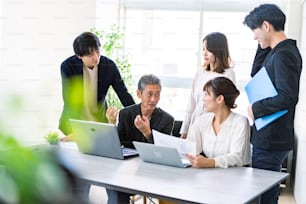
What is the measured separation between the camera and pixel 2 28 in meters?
3.91

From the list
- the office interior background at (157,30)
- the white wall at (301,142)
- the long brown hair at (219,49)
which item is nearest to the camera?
the long brown hair at (219,49)

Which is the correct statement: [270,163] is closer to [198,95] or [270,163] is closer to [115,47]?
[198,95]

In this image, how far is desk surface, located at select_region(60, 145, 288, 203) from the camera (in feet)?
5.59

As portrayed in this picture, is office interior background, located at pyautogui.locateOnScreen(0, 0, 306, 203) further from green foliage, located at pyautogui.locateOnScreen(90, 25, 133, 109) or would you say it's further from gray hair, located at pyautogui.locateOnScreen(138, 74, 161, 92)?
gray hair, located at pyautogui.locateOnScreen(138, 74, 161, 92)

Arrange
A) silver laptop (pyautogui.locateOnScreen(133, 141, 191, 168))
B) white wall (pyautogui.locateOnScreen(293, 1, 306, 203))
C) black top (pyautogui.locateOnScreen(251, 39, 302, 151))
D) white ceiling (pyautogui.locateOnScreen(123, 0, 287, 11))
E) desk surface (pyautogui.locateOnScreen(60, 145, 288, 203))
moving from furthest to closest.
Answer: white ceiling (pyautogui.locateOnScreen(123, 0, 287, 11))
white wall (pyautogui.locateOnScreen(293, 1, 306, 203))
black top (pyautogui.locateOnScreen(251, 39, 302, 151))
silver laptop (pyautogui.locateOnScreen(133, 141, 191, 168))
desk surface (pyautogui.locateOnScreen(60, 145, 288, 203))

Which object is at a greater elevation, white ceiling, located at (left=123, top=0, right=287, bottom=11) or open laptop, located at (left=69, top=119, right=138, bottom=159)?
white ceiling, located at (left=123, top=0, right=287, bottom=11)

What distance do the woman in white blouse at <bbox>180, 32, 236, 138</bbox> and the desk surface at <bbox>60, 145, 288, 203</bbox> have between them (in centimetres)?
55

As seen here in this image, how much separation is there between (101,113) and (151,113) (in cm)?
33

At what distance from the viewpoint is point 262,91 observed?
226 centimetres

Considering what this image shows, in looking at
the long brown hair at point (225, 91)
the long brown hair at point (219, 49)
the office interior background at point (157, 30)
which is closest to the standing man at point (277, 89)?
the long brown hair at point (225, 91)

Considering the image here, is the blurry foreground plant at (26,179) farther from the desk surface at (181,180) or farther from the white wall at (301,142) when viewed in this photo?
the white wall at (301,142)

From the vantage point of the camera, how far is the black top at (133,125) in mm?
2572

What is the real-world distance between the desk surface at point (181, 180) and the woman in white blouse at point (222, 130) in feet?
0.29

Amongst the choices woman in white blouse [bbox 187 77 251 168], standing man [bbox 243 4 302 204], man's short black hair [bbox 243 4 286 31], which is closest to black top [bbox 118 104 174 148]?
woman in white blouse [bbox 187 77 251 168]
